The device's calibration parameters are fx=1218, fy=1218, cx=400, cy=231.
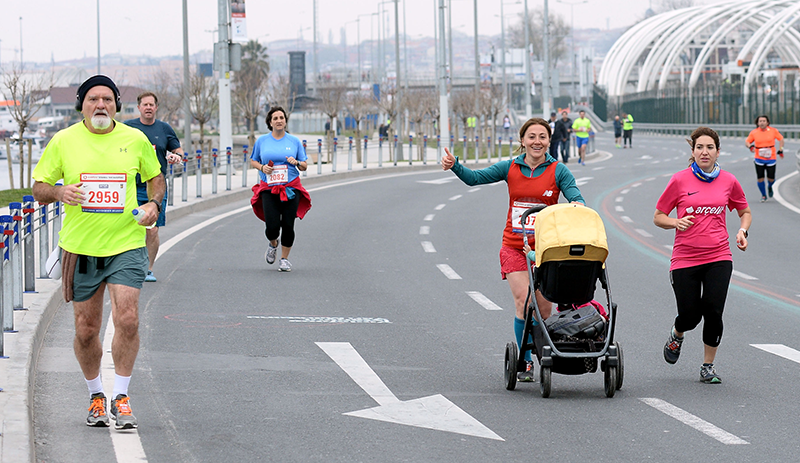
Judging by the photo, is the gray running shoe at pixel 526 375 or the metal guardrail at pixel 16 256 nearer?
the gray running shoe at pixel 526 375

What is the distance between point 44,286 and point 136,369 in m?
3.20

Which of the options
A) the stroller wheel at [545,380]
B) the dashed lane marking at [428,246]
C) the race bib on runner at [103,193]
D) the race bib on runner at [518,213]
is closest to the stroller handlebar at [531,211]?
the race bib on runner at [518,213]

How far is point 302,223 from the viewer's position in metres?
19.2

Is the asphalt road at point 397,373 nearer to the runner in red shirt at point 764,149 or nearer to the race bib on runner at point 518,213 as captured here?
the race bib on runner at point 518,213

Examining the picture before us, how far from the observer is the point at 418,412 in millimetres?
6625

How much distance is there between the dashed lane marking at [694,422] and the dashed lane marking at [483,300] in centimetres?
390

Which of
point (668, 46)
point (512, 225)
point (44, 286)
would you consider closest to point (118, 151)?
point (512, 225)

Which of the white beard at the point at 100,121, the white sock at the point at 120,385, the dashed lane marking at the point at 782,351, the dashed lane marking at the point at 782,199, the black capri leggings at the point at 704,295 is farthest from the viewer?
the dashed lane marking at the point at 782,199

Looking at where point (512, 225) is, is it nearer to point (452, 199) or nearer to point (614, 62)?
point (452, 199)

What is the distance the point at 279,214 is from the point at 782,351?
244 inches

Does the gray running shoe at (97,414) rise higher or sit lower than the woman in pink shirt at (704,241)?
lower

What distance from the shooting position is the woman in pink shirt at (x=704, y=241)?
7.54 metres

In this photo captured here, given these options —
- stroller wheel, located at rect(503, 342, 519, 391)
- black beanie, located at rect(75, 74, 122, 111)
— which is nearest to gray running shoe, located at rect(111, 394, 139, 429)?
black beanie, located at rect(75, 74, 122, 111)

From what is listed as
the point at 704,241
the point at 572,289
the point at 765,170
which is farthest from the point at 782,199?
the point at 572,289
